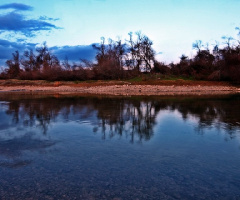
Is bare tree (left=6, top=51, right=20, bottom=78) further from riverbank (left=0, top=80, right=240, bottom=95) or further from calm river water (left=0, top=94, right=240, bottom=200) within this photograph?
calm river water (left=0, top=94, right=240, bottom=200)

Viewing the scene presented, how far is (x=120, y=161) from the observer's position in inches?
248

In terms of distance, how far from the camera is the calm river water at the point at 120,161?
4707 mm

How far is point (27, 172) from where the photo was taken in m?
5.62

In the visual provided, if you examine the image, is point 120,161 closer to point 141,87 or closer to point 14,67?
point 141,87

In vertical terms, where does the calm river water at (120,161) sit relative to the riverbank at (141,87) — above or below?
below

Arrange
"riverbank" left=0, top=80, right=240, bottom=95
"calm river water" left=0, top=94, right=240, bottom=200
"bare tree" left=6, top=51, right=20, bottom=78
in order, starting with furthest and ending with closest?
"bare tree" left=6, top=51, right=20, bottom=78, "riverbank" left=0, top=80, right=240, bottom=95, "calm river water" left=0, top=94, right=240, bottom=200

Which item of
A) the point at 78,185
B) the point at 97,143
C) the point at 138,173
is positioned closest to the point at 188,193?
the point at 138,173

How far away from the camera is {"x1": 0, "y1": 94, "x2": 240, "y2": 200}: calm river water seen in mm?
4707

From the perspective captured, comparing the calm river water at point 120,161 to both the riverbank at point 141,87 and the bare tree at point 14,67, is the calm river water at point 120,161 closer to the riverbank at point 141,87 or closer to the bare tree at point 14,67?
the riverbank at point 141,87

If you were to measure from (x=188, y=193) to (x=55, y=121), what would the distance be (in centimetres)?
836

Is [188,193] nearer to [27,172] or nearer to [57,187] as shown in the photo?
[57,187]

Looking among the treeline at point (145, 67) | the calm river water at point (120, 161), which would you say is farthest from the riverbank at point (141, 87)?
the calm river water at point (120, 161)

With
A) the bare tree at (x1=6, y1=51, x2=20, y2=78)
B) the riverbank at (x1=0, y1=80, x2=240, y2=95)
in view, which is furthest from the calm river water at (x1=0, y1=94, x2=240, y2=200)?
the bare tree at (x1=6, y1=51, x2=20, y2=78)

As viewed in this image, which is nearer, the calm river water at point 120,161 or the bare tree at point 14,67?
the calm river water at point 120,161
